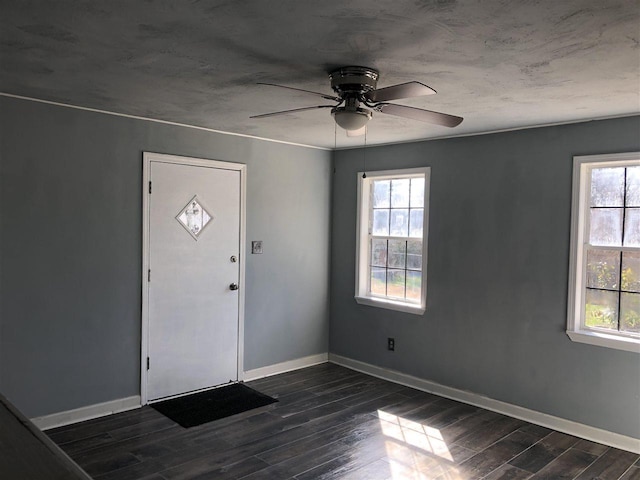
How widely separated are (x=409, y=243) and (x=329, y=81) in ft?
8.19

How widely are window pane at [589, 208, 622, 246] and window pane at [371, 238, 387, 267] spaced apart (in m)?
1.98

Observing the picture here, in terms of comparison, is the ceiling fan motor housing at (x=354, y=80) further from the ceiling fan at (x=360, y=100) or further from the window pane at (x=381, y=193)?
the window pane at (x=381, y=193)

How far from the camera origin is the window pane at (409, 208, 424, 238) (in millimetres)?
4949

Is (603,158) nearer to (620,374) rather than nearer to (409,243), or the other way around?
(620,374)

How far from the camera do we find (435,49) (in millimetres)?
2330

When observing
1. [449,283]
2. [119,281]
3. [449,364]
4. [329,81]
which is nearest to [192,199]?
[119,281]

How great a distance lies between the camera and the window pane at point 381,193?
5.27 metres

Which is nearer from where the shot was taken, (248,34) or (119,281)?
(248,34)

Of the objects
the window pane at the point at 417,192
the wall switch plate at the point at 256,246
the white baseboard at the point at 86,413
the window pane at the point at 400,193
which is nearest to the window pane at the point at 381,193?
the window pane at the point at 400,193

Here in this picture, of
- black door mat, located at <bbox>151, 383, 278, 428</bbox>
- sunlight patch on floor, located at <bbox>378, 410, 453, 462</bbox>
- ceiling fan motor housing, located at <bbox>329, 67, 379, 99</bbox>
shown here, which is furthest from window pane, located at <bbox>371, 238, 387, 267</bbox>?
ceiling fan motor housing, located at <bbox>329, 67, 379, 99</bbox>

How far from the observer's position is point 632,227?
3682 mm

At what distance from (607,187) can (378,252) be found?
2.23m

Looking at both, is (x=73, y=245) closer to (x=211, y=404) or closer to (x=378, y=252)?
(x=211, y=404)

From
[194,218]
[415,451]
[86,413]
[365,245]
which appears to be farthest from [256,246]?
[415,451]
